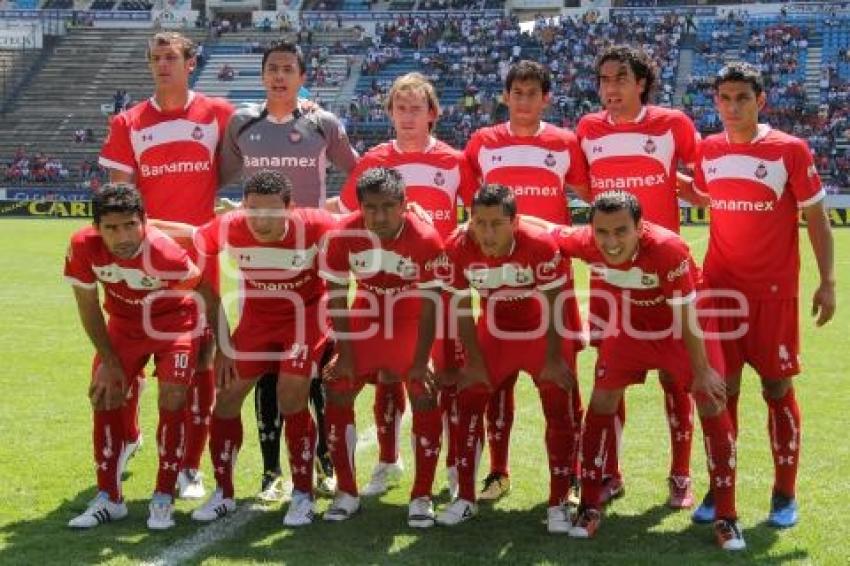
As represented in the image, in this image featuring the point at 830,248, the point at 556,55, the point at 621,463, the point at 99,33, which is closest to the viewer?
the point at 830,248

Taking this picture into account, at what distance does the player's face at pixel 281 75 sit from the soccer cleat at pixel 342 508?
222cm

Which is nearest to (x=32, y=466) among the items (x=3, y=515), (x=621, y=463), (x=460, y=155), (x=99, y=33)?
(x=3, y=515)

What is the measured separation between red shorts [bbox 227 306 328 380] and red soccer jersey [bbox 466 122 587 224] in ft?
4.42

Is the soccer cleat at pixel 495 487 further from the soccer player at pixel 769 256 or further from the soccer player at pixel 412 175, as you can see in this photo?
the soccer player at pixel 769 256

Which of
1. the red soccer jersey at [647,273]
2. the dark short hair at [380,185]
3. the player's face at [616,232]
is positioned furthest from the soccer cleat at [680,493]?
the dark short hair at [380,185]

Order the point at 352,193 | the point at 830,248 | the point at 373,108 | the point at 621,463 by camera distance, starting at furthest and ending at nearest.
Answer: the point at 373,108
the point at 621,463
the point at 352,193
the point at 830,248

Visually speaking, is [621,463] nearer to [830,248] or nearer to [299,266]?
[830,248]

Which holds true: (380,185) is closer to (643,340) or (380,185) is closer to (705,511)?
(643,340)

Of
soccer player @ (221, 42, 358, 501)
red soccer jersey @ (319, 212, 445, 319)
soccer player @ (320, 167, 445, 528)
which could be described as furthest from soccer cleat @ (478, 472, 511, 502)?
red soccer jersey @ (319, 212, 445, 319)

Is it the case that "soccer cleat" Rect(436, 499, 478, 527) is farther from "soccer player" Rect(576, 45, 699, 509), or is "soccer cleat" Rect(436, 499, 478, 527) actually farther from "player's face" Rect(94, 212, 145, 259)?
"player's face" Rect(94, 212, 145, 259)

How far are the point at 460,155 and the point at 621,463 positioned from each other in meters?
2.10

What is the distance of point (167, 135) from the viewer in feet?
19.6

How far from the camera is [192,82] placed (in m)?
42.7

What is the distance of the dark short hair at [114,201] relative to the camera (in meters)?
4.98
